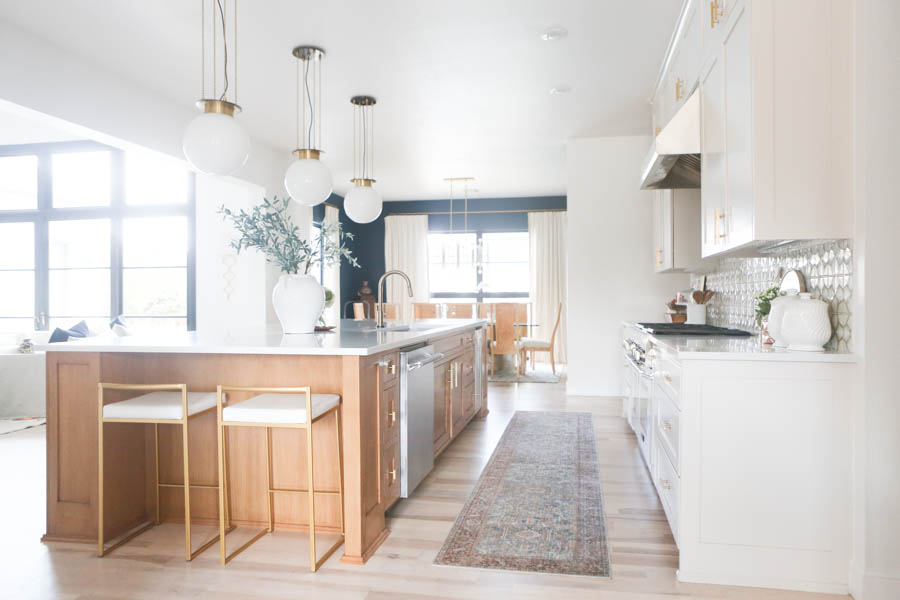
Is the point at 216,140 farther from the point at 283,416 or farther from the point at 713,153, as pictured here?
the point at 713,153

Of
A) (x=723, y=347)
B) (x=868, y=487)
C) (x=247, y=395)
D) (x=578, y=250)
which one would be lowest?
(x=868, y=487)

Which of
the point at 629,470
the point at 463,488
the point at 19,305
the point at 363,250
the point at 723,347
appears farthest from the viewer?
the point at 363,250

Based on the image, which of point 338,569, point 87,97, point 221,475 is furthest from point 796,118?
point 87,97

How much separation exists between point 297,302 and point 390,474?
98 centimetres

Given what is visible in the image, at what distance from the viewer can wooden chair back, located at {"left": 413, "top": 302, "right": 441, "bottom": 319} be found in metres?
8.59

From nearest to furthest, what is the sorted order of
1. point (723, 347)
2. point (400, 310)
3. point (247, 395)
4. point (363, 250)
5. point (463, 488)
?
point (723, 347) → point (247, 395) → point (463, 488) → point (400, 310) → point (363, 250)

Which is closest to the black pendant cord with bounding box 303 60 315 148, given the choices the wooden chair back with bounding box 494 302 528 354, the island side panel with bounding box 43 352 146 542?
the island side panel with bounding box 43 352 146 542

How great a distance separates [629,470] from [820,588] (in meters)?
1.50

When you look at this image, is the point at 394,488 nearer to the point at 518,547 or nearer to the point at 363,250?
the point at 518,547

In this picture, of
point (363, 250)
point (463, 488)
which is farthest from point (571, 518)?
point (363, 250)

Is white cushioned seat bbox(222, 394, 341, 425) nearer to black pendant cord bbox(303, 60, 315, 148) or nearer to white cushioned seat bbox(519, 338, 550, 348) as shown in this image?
black pendant cord bbox(303, 60, 315, 148)

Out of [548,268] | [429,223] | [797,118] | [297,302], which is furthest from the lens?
[429,223]

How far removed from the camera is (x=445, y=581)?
7.30 ft

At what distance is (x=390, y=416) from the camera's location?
279 cm
